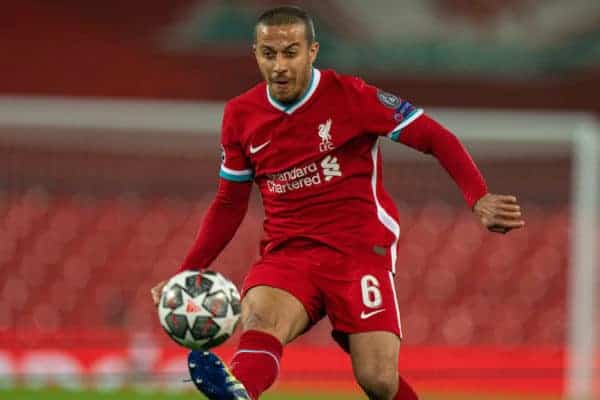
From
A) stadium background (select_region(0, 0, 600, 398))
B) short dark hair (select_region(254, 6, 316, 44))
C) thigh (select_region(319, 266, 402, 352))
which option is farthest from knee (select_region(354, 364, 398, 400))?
stadium background (select_region(0, 0, 600, 398))

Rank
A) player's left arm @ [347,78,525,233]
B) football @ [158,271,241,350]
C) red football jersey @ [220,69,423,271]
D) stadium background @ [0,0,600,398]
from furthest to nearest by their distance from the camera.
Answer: stadium background @ [0,0,600,398] → red football jersey @ [220,69,423,271] → player's left arm @ [347,78,525,233] → football @ [158,271,241,350]

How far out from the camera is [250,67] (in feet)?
62.0

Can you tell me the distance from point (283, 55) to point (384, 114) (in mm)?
490

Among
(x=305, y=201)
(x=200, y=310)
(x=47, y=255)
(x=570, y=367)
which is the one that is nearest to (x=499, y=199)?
(x=305, y=201)

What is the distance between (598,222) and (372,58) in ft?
26.1

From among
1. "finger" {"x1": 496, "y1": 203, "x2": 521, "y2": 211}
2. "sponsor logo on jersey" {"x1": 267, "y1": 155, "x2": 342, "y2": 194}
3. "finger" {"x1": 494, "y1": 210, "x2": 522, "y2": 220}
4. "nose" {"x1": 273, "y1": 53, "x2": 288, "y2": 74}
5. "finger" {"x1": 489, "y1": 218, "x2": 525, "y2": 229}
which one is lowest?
"finger" {"x1": 489, "y1": 218, "x2": 525, "y2": 229}

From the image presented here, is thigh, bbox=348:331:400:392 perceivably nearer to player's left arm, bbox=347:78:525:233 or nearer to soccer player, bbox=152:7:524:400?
soccer player, bbox=152:7:524:400

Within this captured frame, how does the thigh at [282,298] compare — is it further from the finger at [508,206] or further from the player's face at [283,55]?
the finger at [508,206]

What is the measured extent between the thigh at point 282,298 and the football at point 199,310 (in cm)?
20

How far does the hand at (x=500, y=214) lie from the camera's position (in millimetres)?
4859

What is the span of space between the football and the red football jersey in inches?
20.7

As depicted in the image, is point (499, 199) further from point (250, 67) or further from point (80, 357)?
point (250, 67)

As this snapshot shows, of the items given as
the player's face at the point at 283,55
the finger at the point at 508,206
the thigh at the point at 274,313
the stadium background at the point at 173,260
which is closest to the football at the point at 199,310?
the thigh at the point at 274,313

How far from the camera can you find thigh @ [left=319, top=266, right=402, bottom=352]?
5238 millimetres
